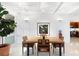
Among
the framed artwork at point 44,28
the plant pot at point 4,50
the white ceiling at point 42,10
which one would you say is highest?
the white ceiling at point 42,10

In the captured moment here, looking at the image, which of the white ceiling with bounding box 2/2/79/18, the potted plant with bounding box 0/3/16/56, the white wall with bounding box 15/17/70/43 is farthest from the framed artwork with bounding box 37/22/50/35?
the potted plant with bounding box 0/3/16/56

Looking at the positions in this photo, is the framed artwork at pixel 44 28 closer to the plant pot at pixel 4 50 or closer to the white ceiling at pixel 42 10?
the white ceiling at pixel 42 10

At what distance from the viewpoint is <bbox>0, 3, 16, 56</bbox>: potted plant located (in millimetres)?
2752

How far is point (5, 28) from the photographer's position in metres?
2.99

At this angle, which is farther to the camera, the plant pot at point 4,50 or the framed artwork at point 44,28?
the framed artwork at point 44,28

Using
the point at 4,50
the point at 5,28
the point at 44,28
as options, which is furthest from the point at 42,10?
the point at 4,50

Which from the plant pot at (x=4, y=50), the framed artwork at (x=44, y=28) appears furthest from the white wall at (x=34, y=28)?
the plant pot at (x=4, y=50)

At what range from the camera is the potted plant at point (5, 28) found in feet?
9.03

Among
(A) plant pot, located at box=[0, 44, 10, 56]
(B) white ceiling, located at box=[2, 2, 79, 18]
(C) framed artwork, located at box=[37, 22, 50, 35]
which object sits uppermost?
(B) white ceiling, located at box=[2, 2, 79, 18]

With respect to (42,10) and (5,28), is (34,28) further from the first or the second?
(5,28)

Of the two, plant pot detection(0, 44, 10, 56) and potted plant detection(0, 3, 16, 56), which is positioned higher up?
potted plant detection(0, 3, 16, 56)

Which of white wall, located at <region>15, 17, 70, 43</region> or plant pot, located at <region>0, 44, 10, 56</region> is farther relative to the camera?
white wall, located at <region>15, 17, 70, 43</region>

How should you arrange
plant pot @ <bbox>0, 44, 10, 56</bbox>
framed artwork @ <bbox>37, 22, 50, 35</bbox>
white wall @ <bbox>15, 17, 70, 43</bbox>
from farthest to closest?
framed artwork @ <bbox>37, 22, 50, 35</bbox>, white wall @ <bbox>15, 17, 70, 43</bbox>, plant pot @ <bbox>0, 44, 10, 56</bbox>

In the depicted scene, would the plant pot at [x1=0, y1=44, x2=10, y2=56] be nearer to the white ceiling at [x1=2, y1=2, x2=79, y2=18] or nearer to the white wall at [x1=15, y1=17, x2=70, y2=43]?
the white wall at [x1=15, y1=17, x2=70, y2=43]
